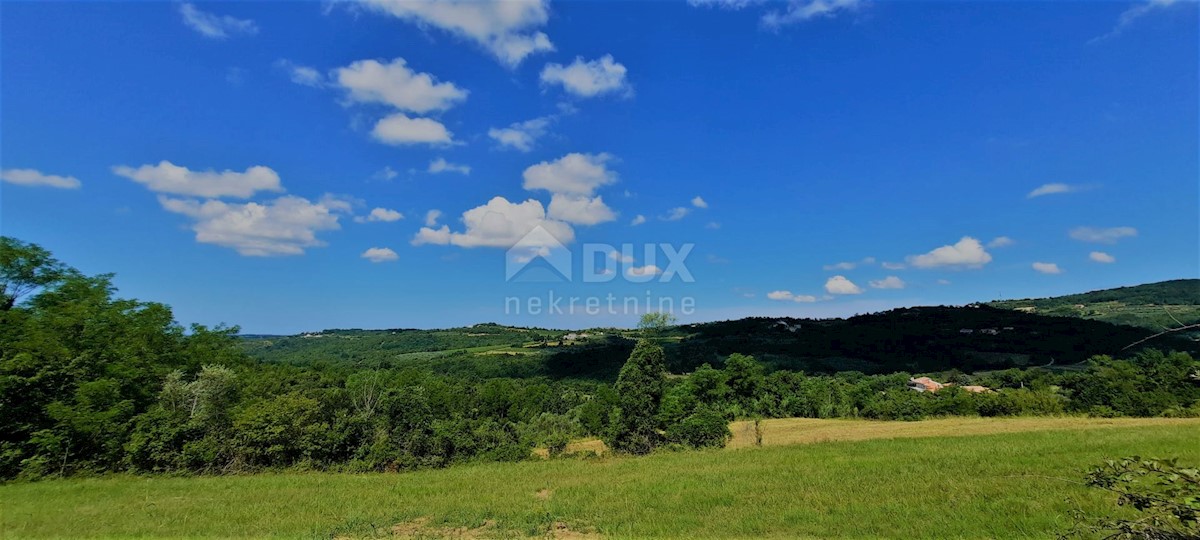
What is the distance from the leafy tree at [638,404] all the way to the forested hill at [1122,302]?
89.4m

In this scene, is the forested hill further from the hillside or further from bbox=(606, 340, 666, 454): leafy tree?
bbox=(606, 340, 666, 454): leafy tree

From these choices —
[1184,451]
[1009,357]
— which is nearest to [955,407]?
[1184,451]

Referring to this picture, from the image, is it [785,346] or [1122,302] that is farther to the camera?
[1122,302]

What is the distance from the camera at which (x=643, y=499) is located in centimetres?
1018

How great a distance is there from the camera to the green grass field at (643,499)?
7.99 meters

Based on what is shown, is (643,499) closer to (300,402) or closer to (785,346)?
(300,402)

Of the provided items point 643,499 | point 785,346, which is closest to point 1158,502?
point 643,499

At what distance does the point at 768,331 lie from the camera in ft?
391

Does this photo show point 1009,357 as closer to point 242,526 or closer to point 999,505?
point 999,505

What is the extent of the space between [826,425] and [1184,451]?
2353 centimetres

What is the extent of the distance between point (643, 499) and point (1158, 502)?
880 centimetres

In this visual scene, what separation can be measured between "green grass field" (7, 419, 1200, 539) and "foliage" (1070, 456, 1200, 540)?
3.48 m

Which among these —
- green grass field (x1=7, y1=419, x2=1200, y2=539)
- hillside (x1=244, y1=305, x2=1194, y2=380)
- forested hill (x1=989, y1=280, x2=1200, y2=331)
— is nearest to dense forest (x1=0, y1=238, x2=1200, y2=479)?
green grass field (x1=7, y1=419, x2=1200, y2=539)

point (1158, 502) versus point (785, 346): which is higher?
point (1158, 502)
